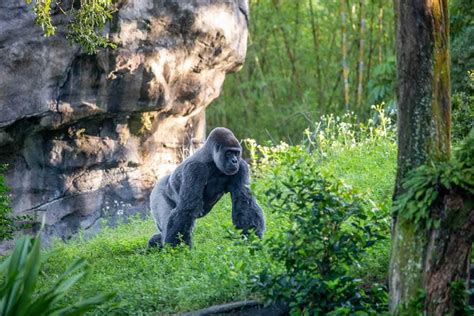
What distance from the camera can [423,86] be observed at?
478 centimetres

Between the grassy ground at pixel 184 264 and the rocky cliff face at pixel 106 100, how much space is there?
93 cm

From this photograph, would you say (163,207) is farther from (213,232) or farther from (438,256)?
(438,256)

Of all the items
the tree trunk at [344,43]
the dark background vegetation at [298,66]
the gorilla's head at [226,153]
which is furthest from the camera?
the dark background vegetation at [298,66]

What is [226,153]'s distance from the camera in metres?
7.19

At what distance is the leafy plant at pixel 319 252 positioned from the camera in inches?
201

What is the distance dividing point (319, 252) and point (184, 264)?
5.30 ft

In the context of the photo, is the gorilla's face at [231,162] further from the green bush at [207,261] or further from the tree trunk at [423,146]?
the tree trunk at [423,146]

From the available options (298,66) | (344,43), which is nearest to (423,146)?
(344,43)

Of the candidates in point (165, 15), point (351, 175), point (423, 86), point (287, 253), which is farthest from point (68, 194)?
point (423, 86)

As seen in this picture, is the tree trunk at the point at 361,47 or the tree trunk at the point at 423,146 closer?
the tree trunk at the point at 423,146

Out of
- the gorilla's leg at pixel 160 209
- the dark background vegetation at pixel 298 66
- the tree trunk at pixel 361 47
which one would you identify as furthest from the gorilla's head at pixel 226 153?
the dark background vegetation at pixel 298 66

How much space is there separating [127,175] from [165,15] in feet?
6.55

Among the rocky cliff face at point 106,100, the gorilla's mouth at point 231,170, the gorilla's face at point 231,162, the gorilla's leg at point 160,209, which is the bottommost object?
the gorilla's leg at point 160,209

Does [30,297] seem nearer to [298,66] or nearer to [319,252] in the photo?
[319,252]
